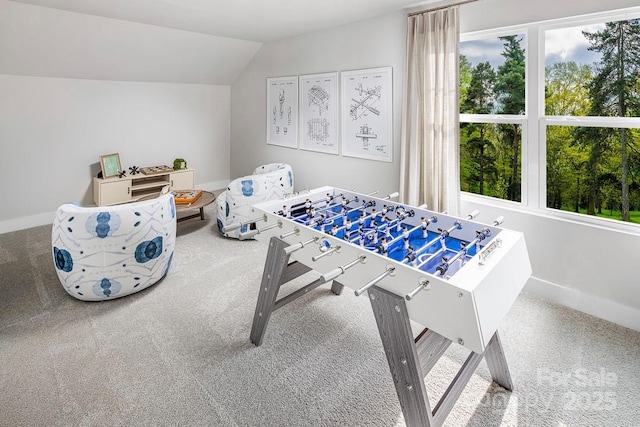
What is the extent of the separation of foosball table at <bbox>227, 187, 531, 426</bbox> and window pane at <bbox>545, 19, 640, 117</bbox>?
1555 millimetres

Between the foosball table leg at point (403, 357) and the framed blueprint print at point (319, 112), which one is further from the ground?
the framed blueprint print at point (319, 112)

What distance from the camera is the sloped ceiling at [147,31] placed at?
3260 mm

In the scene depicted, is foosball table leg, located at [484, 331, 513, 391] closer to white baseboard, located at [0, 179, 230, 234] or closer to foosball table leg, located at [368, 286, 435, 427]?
foosball table leg, located at [368, 286, 435, 427]

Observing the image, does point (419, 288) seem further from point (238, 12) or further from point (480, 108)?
point (238, 12)

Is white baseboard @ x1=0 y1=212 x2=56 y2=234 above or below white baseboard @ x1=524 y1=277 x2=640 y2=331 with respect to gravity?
above

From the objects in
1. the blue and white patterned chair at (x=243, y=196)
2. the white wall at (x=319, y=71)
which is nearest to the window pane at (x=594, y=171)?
the white wall at (x=319, y=71)

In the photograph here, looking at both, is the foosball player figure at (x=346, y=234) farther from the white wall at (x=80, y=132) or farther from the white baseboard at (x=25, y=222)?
the white wall at (x=80, y=132)

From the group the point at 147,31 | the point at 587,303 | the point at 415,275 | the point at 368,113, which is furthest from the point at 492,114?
the point at 147,31

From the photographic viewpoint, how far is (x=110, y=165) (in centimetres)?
468

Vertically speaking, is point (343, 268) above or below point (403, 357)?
above

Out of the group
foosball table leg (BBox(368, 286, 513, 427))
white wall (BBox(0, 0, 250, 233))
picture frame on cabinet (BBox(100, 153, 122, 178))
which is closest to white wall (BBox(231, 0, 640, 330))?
white wall (BBox(0, 0, 250, 233))

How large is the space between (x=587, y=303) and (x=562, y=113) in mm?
1384

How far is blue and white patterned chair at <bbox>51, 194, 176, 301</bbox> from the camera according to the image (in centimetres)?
246

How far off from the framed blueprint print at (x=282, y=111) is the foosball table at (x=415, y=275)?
2822 millimetres
